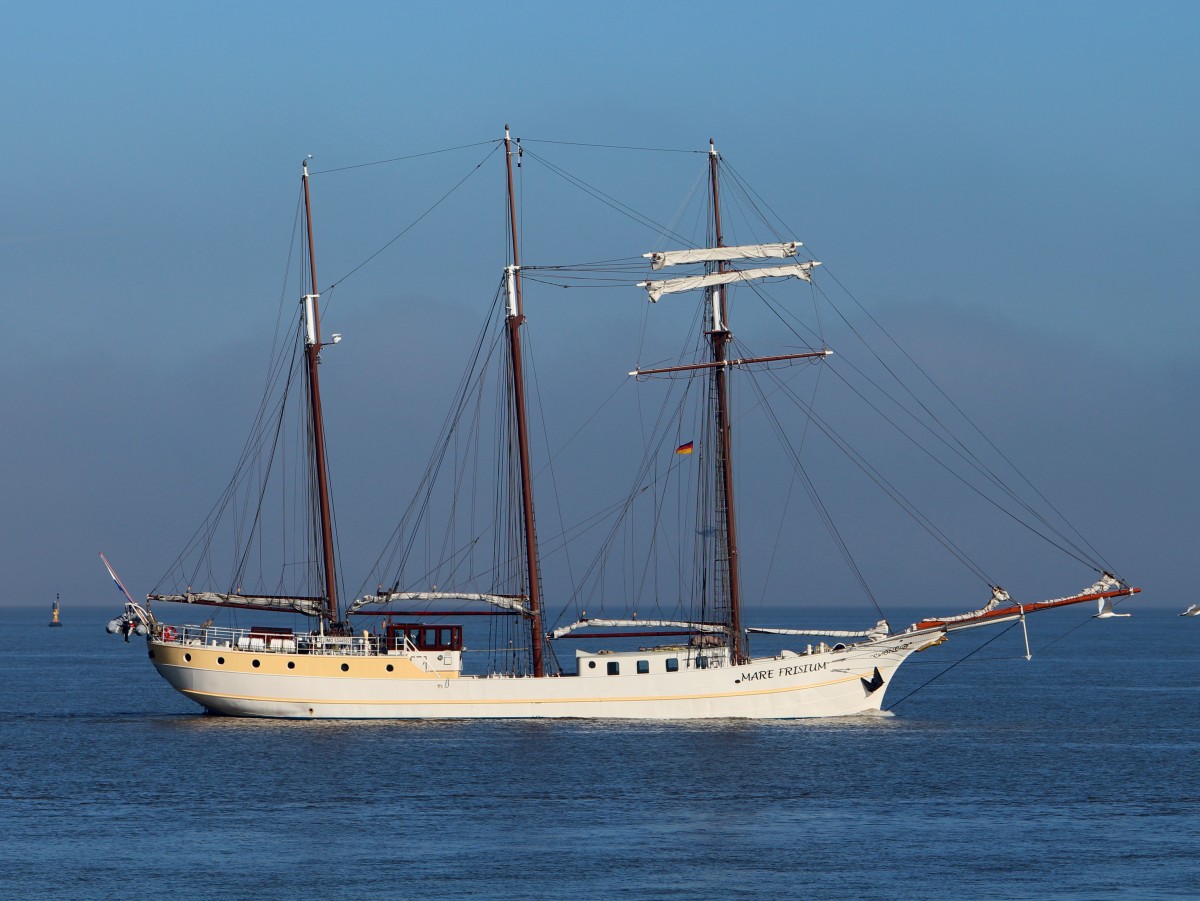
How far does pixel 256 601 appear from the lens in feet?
287

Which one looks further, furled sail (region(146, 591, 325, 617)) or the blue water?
furled sail (region(146, 591, 325, 617))

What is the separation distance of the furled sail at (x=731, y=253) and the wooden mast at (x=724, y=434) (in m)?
0.53

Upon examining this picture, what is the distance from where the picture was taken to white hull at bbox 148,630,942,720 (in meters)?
78.7

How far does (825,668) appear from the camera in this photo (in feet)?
262

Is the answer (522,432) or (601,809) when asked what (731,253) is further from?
(601,809)

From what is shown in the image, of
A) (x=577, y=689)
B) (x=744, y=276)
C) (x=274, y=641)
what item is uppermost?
(x=744, y=276)

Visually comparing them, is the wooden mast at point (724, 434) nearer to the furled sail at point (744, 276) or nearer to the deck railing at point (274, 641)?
the furled sail at point (744, 276)

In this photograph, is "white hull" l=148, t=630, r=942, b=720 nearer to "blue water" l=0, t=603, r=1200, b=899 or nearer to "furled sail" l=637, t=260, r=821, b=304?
"blue water" l=0, t=603, r=1200, b=899

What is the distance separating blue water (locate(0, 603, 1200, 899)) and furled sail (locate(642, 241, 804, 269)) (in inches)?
903

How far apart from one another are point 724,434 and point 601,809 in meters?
28.9

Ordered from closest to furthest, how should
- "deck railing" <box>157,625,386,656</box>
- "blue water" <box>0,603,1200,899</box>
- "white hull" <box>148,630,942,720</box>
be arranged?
"blue water" <box>0,603,1200,899</box> → "white hull" <box>148,630,942,720</box> → "deck railing" <box>157,625,386,656</box>

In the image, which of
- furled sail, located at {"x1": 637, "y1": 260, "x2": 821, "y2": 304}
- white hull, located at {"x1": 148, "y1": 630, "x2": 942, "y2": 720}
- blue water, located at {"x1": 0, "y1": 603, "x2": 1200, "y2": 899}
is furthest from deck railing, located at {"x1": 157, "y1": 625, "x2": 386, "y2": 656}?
furled sail, located at {"x1": 637, "y1": 260, "x2": 821, "y2": 304}

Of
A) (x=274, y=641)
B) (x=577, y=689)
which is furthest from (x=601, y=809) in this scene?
(x=274, y=641)

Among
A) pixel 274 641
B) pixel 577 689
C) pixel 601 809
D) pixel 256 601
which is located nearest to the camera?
pixel 601 809
